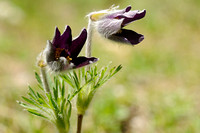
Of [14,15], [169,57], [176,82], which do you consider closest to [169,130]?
[176,82]

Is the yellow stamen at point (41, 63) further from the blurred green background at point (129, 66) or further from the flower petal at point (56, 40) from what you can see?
the blurred green background at point (129, 66)

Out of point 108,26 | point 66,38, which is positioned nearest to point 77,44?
point 66,38

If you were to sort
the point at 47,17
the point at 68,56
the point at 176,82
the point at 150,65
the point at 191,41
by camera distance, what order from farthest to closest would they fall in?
the point at 47,17 → the point at 191,41 → the point at 150,65 → the point at 176,82 → the point at 68,56

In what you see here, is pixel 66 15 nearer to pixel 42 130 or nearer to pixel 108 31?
pixel 42 130

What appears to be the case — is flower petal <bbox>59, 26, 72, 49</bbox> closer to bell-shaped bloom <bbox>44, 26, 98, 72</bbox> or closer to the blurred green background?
bell-shaped bloom <bbox>44, 26, 98, 72</bbox>

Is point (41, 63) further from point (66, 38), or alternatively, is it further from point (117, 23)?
point (117, 23)

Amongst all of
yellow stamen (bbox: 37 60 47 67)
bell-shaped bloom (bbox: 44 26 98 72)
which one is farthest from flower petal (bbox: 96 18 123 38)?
yellow stamen (bbox: 37 60 47 67)
